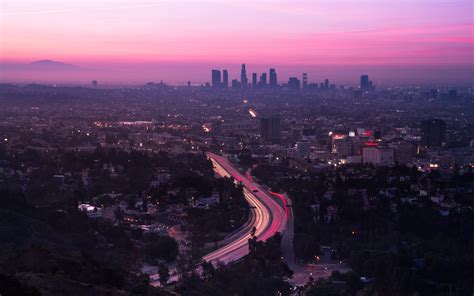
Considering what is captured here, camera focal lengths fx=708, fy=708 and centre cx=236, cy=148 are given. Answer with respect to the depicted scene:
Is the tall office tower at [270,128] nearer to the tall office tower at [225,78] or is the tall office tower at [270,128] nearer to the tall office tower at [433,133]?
the tall office tower at [433,133]

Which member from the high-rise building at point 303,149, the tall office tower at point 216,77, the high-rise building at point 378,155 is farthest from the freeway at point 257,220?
the tall office tower at point 216,77

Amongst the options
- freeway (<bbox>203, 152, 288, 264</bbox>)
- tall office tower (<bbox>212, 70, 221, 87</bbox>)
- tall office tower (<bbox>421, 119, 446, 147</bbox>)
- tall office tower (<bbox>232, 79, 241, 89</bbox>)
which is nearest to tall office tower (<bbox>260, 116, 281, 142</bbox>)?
tall office tower (<bbox>421, 119, 446, 147</bbox>)

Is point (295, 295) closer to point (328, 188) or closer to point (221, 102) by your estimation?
point (328, 188)

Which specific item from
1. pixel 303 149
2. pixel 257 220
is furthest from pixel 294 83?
pixel 257 220

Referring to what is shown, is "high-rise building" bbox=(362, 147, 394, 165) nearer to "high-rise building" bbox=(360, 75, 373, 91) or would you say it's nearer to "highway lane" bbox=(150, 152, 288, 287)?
"highway lane" bbox=(150, 152, 288, 287)

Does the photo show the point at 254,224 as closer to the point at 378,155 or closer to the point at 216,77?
the point at 378,155

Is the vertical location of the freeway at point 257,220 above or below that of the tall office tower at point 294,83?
above
